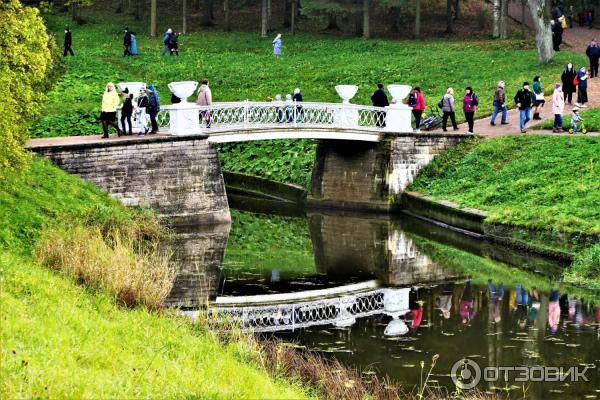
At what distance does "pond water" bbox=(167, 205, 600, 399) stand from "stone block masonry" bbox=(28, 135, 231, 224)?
86 centimetres

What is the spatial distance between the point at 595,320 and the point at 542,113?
2004 centimetres

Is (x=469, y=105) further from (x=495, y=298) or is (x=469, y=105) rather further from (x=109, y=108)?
(x=495, y=298)

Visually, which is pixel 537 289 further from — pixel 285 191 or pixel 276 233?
pixel 285 191

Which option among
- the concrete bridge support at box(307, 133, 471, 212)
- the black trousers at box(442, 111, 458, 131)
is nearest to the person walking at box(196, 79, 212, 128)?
the concrete bridge support at box(307, 133, 471, 212)

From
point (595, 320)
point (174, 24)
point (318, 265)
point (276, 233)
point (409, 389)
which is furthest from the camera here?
point (174, 24)

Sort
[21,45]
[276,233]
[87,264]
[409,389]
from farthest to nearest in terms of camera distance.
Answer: [276,233], [21,45], [87,264], [409,389]

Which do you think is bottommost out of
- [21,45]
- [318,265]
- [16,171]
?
[318,265]

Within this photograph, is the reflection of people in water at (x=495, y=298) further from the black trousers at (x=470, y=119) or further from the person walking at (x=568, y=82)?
the person walking at (x=568, y=82)

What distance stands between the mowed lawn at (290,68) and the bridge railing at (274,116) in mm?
6266

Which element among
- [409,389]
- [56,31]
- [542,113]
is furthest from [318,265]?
[56,31]

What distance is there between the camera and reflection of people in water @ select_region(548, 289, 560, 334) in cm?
2156

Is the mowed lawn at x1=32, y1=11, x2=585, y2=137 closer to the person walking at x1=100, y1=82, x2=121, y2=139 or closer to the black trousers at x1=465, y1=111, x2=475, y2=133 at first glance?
the black trousers at x1=465, y1=111, x2=475, y2=133

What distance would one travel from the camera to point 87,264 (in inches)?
806

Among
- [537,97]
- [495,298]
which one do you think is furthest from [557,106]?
[495,298]
